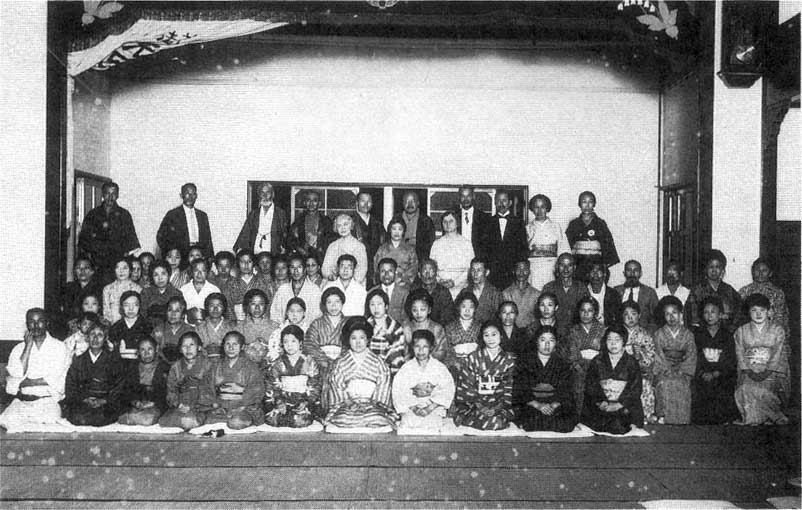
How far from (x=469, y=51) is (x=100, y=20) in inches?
166

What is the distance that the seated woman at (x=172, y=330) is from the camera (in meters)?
5.89

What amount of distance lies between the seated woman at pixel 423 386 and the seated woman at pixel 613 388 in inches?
40.2

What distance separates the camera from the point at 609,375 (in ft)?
17.8

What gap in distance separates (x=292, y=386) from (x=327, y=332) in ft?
1.93

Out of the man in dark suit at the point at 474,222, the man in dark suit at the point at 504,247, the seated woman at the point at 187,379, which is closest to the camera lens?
the seated woman at the point at 187,379

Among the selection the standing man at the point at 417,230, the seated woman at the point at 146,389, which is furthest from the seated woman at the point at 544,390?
the seated woman at the point at 146,389

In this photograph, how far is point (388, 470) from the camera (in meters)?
4.30

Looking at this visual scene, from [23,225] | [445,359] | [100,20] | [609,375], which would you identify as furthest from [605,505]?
[100,20]

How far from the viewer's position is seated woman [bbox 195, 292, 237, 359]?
5.88 metres

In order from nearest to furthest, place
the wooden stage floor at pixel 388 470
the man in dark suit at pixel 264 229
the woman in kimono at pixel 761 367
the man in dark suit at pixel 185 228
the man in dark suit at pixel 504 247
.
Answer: the wooden stage floor at pixel 388 470 → the woman in kimono at pixel 761 367 → the man in dark suit at pixel 504 247 → the man in dark suit at pixel 185 228 → the man in dark suit at pixel 264 229

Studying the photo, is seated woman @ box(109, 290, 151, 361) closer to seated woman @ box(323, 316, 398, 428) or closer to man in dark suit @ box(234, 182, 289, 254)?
seated woman @ box(323, 316, 398, 428)

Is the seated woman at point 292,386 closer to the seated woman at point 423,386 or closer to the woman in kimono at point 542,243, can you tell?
the seated woman at point 423,386

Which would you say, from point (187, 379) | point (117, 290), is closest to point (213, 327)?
point (187, 379)

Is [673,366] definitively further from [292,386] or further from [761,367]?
[292,386]
